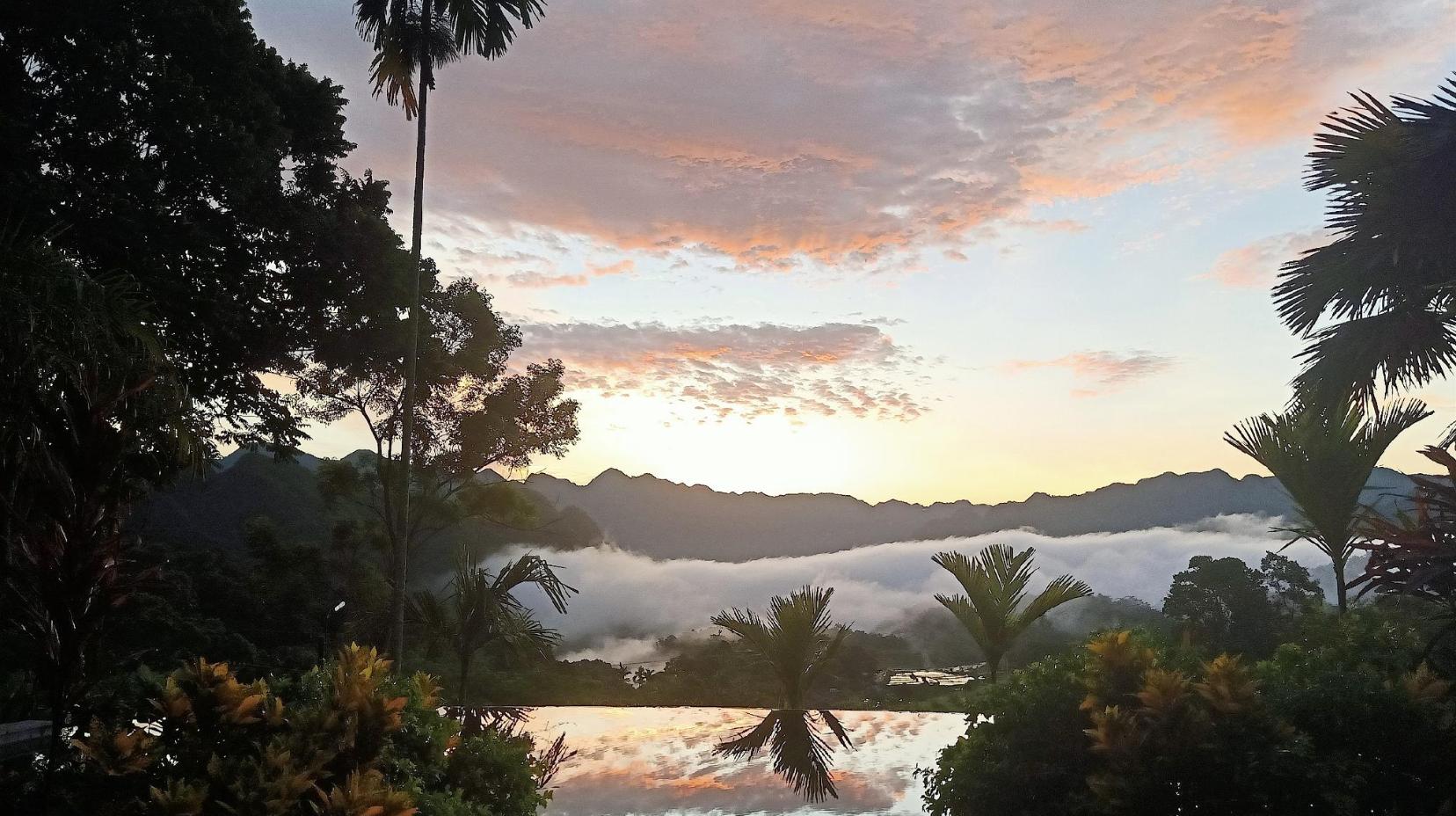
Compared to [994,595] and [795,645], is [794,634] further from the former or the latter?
[994,595]

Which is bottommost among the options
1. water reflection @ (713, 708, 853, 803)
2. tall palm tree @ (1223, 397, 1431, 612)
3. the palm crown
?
water reflection @ (713, 708, 853, 803)

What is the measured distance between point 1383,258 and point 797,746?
→ 7685 millimetres

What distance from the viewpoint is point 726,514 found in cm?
4838

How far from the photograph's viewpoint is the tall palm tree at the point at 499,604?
11.4 m

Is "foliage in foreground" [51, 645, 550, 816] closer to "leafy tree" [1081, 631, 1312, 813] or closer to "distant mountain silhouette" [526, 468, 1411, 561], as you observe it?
"leafy tree" [1081, 631, 1312, 813]

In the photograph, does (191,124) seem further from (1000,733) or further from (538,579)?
(1000,733)

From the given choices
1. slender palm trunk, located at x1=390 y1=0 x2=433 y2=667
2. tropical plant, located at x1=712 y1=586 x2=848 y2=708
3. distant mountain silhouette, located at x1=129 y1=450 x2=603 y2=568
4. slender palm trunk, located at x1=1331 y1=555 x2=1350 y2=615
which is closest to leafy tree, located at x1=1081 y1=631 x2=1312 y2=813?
tropical plant, located at x1=712 y1=586 x2=848 y2=708

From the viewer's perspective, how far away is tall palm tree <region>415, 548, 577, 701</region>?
11.4m

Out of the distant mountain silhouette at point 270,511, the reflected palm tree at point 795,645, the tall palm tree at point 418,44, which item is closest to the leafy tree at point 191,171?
the tall palm tree at point 418,44

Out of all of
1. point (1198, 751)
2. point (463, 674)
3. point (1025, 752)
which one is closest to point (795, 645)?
point (463, 674)

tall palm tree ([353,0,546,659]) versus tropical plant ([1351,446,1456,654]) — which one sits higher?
tall palm tree ([353,0,546,659])

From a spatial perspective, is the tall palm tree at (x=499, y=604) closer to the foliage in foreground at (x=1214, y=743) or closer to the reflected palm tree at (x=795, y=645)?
the reflected palm tree at (x=795, y=645)

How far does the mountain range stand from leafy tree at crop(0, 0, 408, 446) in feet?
65.5

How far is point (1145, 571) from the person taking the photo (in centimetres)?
4003
